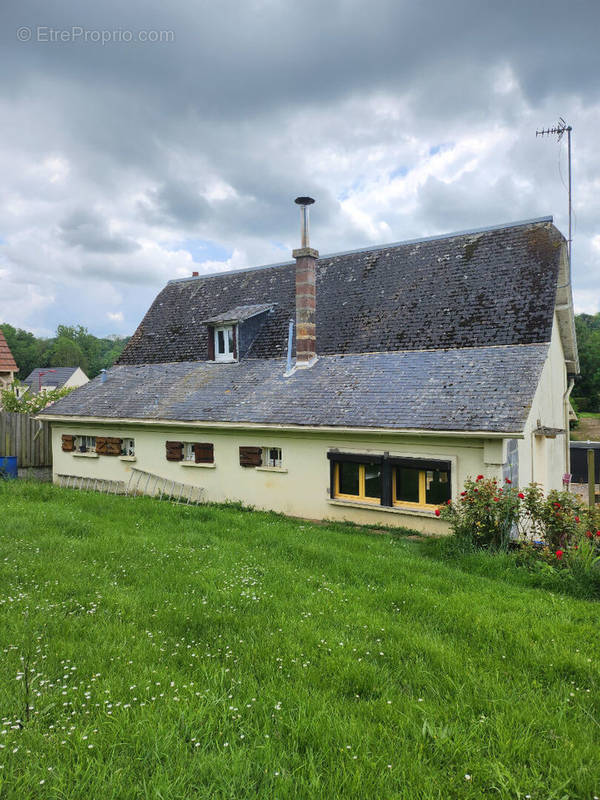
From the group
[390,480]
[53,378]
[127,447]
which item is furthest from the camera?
[53,378]

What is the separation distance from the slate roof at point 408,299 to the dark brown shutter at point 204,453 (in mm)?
3850

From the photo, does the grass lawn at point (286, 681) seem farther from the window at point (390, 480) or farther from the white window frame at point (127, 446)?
the white window frame at point (127, 446)

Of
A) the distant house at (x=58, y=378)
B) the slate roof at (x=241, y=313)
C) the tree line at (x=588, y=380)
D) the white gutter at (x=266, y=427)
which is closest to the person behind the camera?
the white gutter at (x=266, y=427)

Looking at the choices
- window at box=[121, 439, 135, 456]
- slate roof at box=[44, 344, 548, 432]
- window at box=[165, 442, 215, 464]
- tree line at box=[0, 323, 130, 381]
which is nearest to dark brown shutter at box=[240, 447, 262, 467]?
slate roof at box=[44, 344, 548, 432]

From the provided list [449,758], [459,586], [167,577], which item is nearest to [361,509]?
[459,586]

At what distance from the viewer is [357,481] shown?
488 inches

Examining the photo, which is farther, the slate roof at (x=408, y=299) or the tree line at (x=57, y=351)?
the tree line at (x=57, y=351)

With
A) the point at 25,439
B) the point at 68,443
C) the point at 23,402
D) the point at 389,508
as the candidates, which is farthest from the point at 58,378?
the point at 389,508

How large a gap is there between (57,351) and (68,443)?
92.0 meters

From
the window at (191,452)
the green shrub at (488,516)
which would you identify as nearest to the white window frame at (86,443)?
the window at (191,452)

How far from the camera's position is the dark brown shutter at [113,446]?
1600cm

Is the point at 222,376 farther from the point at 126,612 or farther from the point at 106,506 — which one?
the point at 126,612

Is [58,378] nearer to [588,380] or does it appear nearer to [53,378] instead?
[53,378]

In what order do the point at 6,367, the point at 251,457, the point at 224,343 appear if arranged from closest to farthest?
the point at 251,457 → the point at 224,343 → the point at 6,367
